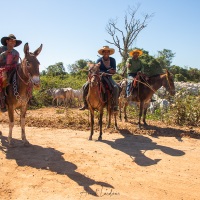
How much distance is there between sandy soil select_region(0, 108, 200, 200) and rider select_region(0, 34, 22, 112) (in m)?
1.72

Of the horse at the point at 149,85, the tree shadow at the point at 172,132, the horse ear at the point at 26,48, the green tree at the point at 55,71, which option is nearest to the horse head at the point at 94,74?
the horse ear at the point at 26,48

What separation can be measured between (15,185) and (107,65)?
5.19m

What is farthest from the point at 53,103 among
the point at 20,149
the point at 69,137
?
the point at 20,149

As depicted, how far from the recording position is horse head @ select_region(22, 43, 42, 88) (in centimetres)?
625

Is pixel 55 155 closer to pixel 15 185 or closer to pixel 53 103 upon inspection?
pixel 15 185

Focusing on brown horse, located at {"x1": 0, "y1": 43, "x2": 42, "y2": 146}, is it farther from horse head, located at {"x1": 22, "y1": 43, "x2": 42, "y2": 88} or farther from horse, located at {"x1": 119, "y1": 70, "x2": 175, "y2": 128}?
horse, located at {"x1": 119, "y1": 70, "x2": 175, "y2": 128}

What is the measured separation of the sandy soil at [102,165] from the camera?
15.3 feet

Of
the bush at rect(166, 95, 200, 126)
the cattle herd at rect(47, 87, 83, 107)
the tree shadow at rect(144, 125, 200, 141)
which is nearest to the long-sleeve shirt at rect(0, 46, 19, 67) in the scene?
the tree shadow at rect(144, 125, 200, 141)

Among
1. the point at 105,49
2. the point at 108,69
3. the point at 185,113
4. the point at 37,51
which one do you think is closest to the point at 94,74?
the point at 108,69

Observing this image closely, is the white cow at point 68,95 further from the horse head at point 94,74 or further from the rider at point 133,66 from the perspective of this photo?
the horse head at point 94,74

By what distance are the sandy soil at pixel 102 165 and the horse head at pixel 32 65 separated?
1.94 m

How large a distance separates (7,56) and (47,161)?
3.23 meters

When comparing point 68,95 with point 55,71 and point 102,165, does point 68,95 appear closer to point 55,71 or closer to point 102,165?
point 102,165

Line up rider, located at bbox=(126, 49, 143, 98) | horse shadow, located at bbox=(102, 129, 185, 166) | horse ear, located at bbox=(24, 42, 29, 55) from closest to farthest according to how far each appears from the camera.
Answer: horse ear, located at bbox=(24, 42, 29, 55), horse shadow, located at bbox=(102, 129, 185, 166), rider, located at bbox=(126, 49, 143, 98)
